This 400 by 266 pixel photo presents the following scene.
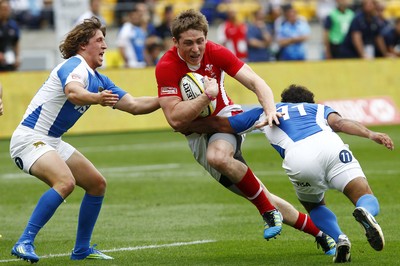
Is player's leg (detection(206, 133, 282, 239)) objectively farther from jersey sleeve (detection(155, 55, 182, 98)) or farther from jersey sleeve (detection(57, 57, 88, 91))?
jersey sleeve (detection(57, 57, 88, 91))

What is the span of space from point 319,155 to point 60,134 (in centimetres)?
241

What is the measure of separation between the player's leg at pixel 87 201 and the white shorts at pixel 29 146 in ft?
0.49

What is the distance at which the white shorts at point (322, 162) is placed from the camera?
8.10 metres

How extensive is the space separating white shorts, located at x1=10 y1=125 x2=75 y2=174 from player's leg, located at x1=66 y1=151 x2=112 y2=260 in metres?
0.15

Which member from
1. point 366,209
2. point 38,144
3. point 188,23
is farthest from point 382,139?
point 38,144

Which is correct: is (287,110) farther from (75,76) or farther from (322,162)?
(75,76)

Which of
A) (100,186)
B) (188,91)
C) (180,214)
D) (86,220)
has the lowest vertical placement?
(180,214)

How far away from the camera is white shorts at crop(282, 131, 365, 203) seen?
810cm

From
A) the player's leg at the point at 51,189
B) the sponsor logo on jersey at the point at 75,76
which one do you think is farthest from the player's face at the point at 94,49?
the player's leg at the point at 51,189

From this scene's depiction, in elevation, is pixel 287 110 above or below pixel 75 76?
below

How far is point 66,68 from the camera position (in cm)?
862

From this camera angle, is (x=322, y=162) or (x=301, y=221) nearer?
(x=322, y=162)

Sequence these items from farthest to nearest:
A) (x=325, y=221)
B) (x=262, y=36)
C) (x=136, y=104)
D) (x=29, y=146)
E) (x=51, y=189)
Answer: (x=262, y=36)
(x=136, y=104)
(x=29, y=146)
(x=325, y=221)
(x=51, y=189)

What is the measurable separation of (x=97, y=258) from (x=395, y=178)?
21.4 feet
